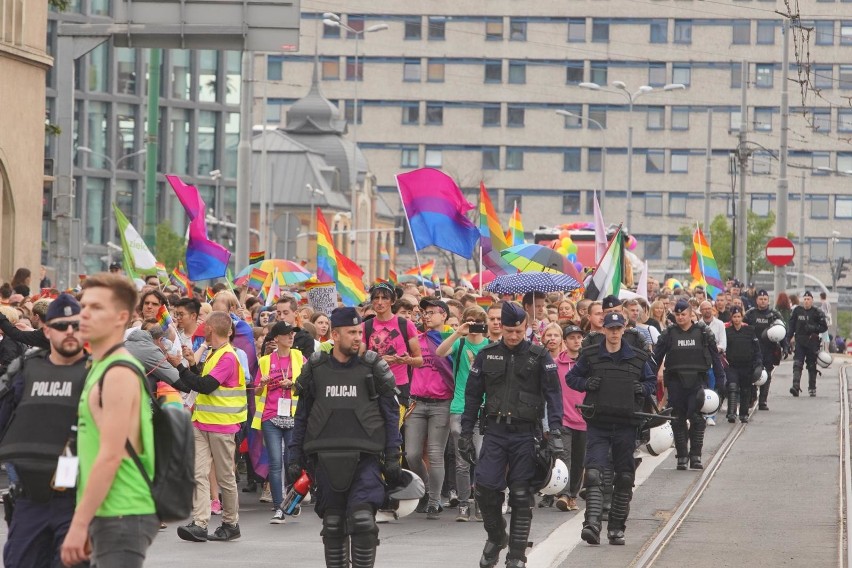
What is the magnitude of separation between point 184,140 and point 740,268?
1608 inches

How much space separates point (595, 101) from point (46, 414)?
102982 mm

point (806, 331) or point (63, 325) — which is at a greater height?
point (63, 325)

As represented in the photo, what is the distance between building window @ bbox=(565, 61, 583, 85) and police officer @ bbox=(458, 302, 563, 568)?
99.2 metres

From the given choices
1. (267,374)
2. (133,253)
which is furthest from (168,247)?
(267,374)

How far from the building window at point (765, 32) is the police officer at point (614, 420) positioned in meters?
98.5

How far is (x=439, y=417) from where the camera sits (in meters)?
14.0

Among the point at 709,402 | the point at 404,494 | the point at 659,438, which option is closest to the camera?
the point at 404,494

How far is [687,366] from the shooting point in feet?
57.9

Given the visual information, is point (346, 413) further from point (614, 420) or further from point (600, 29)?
point (600, 29)

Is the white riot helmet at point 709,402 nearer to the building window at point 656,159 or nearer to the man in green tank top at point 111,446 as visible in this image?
the man in green tank top at point 111,446

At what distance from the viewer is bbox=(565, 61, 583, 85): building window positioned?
109 metres

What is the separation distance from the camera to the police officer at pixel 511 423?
429 inches

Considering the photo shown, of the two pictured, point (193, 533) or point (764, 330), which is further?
point (764, 330)

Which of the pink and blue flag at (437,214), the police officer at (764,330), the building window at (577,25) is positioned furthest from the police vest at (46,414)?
the building window at (577,25)
